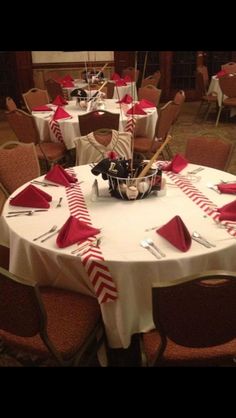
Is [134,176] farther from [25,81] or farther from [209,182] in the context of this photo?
[25,81]

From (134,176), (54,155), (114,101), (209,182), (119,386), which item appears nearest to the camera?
(119,386)

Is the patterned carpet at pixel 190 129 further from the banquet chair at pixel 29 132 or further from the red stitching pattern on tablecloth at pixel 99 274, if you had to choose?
the red stitching pattern on tablecloth at pixel 99 274

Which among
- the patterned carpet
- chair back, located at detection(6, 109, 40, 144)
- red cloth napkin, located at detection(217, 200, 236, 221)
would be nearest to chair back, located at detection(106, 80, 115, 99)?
the patterned carpet

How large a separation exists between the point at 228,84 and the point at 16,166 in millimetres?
4410

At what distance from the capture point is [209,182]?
7.60 feet

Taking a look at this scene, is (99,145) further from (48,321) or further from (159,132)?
(48,321)

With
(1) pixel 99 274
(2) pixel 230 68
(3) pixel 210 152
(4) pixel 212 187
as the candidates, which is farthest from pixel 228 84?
(1) pixel 99 274

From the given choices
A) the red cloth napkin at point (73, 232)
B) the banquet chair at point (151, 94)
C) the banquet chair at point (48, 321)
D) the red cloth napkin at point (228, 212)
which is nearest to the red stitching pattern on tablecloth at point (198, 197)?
the red cloth napkin at point (228, 212)

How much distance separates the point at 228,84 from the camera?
19.5 feet

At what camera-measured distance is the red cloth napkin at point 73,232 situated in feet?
5.43

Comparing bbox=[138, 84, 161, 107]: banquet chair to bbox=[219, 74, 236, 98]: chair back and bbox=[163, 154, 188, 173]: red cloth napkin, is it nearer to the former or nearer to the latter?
bbox=[219, 74, 236, 98]: chair back

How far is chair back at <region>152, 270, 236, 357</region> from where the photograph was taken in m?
1.25
